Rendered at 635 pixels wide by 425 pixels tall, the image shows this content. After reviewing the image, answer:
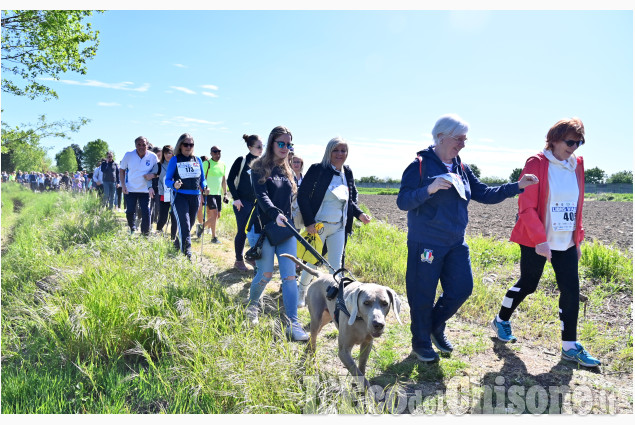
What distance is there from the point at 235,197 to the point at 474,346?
4089mm

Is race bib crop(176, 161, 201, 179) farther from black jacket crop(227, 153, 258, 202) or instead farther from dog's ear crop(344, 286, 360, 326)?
dog's ear crop(344, 286, 360, 326)

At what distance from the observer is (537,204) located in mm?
3947

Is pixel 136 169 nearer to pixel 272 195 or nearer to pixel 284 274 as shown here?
pixel 272 195

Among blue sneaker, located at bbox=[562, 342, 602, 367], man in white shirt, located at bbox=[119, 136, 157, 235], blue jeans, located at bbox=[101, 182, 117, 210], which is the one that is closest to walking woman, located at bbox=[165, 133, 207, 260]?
man in white shirt, located at bbox=[119, 136, 157, 235]

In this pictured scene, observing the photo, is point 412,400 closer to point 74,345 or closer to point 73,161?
point 74,345

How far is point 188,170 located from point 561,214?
203 inches

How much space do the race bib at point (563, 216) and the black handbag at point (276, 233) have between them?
2477 millimetres

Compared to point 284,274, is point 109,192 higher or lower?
higher

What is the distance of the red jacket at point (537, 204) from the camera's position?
12.7 feet

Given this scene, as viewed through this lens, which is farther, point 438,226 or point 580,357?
point 580,357

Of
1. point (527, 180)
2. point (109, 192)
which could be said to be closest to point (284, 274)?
point (527, 180)

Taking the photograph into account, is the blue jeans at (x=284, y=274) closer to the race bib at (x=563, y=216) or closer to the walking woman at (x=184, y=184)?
the walking woman at (x=184, y=184)

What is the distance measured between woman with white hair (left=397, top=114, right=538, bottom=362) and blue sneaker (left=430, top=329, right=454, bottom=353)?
0.04 feet

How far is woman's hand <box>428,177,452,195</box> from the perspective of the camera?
11.0ft
